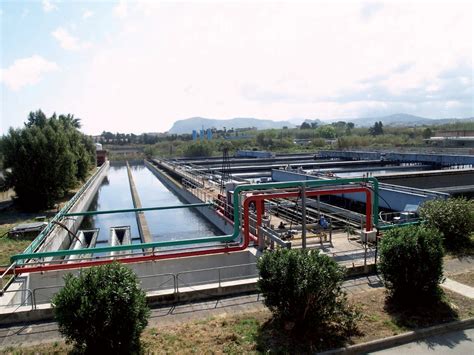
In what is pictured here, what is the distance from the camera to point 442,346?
718cm

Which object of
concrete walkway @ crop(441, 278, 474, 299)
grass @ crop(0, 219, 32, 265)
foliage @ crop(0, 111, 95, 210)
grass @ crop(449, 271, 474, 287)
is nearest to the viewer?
concrete walkway @ crop(441, 278, 474, 299)

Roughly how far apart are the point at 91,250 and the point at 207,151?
6926cm

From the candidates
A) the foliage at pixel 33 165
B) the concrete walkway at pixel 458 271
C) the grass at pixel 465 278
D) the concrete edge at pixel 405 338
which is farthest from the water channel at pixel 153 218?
the concrete edge at pixel 405 338

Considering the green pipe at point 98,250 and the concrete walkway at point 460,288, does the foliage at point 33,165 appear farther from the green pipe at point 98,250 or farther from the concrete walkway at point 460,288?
the concrete walkway at point 460,288

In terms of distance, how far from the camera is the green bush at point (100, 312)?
20.8 ft

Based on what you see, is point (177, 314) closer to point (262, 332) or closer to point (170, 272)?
point (262, 332)

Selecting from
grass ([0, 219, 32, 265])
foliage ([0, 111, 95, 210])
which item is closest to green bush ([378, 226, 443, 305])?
grass ([0, 219, 32, 265])

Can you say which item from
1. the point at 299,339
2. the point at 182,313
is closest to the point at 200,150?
the point at 182,313

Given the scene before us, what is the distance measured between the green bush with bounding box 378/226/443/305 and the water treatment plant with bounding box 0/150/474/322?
232cm

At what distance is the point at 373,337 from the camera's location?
7352mm

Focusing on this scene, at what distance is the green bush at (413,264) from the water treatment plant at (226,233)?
7.60ft

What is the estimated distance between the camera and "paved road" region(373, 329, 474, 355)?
703 centimetres

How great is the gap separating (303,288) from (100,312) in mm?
3514

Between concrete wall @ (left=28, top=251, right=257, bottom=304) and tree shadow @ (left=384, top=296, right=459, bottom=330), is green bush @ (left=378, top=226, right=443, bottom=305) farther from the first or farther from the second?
concrete wall @ (left=28, top=251, right=257, bottom=304)
